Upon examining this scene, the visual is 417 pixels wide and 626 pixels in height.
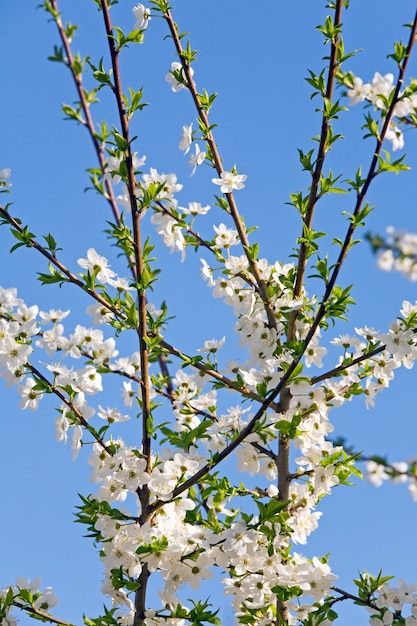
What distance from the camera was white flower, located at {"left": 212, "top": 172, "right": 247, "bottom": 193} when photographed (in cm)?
367

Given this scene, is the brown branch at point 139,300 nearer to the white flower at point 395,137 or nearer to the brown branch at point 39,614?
the brown branch at point 39,614

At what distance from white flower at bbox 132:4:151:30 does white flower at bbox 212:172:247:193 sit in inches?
30.7

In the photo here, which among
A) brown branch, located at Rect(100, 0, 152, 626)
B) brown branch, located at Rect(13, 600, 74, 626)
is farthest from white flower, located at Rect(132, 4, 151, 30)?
brown branch, located at Rect(13, 600, 74, 626)

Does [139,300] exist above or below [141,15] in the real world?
below

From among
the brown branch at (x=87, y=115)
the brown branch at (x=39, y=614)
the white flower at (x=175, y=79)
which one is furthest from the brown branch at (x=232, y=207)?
the brown branch at (x=39, y=614)

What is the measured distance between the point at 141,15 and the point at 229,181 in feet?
2.82

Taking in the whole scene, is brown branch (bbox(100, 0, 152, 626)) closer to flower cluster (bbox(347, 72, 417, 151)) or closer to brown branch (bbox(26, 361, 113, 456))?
brown branch (bbox(26, 361, 113, 456))

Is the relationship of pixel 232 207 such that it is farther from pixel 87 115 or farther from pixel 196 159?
pixel 87 115

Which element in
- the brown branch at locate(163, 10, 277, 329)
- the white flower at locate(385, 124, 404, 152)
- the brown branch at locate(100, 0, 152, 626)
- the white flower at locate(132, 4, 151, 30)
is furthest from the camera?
the brown branch at locate(163, 10, 277, 329)

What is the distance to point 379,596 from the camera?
3.44 metres

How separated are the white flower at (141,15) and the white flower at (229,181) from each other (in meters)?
0.78

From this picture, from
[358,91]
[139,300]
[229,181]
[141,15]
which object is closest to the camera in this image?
[139,300]

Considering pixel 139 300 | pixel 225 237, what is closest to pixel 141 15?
pixel 225 237

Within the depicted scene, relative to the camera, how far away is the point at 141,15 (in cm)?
344
